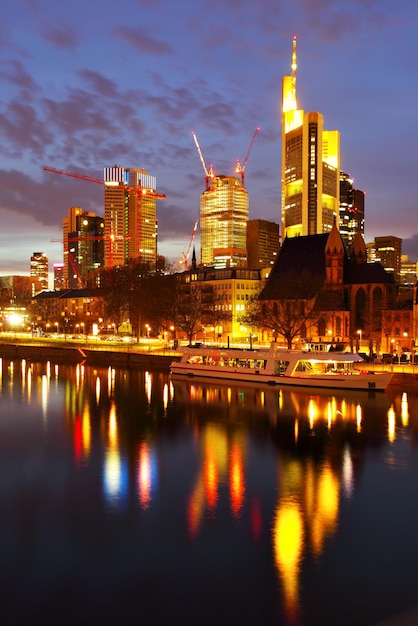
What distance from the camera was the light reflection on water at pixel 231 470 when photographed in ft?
78.2

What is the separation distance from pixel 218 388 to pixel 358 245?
72.5 metres

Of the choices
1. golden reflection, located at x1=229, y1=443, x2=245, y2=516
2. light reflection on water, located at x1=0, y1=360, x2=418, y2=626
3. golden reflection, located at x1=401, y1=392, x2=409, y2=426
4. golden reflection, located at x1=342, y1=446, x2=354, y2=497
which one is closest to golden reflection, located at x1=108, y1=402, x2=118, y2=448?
light reflection on water, located at x1=0, y1=360, x2=418, y2=626

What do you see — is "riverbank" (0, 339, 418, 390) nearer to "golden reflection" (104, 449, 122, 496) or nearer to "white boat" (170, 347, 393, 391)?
"white boat" (170, 347, 393, 391)

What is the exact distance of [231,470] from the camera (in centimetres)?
3712

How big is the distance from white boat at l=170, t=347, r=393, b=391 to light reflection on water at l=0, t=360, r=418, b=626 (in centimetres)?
268

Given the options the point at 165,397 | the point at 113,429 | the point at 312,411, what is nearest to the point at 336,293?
the point at 165,397

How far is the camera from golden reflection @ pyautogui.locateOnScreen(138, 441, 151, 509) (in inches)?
1245

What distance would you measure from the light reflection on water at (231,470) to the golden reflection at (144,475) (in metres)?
0.14

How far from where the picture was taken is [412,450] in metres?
41.7

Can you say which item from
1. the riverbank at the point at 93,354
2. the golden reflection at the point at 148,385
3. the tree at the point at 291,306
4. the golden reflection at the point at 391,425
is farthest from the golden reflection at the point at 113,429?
the tree at the point at 291,306

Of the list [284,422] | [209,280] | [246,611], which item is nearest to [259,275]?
[209,280]

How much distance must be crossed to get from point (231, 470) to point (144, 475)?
207 inches

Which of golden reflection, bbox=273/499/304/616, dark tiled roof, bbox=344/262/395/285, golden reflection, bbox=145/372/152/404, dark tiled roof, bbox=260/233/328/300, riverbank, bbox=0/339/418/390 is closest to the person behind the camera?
golden reflection, bbox=273/499/304/616

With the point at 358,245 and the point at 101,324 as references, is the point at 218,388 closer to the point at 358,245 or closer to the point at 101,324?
the point at 358,245
